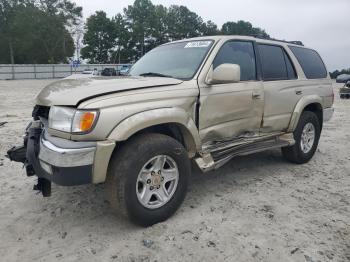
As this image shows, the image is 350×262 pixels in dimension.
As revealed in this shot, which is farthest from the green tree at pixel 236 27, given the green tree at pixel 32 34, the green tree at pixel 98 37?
the green tree at pixel 32 34

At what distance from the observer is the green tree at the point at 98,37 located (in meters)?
67.5

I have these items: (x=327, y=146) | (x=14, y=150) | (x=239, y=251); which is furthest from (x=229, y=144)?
(x=327, y=146)

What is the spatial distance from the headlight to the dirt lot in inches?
40.3

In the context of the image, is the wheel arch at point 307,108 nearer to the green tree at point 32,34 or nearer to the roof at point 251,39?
the roof at point 251,39

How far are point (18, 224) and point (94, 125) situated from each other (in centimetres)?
139

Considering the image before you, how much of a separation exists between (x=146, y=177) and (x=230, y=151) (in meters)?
1.31

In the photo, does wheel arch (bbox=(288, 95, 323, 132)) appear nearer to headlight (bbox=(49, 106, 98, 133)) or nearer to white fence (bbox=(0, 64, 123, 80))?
headlight (bbox=(49, 106, 98, 133))

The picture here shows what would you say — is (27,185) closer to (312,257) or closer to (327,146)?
(312,257)

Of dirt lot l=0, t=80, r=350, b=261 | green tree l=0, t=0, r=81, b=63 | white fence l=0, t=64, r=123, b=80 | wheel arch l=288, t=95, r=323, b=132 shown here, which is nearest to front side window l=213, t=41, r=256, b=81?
wheel arch l=288, t=95, r=323, b=132

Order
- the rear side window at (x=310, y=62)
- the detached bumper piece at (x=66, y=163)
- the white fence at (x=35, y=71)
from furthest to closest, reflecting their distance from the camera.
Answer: the white fence at (x=35, y=71) → the rear side window at (x=310, y=62) → the detached bumper piece at (x=66, y=163)

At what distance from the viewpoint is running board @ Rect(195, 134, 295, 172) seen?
12.7 feet

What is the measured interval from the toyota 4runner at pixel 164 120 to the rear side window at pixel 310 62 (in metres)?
0.28

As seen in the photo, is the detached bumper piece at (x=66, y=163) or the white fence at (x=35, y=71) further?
the white fence at (x=35, y=71)

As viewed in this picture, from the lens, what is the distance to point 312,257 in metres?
2.95
